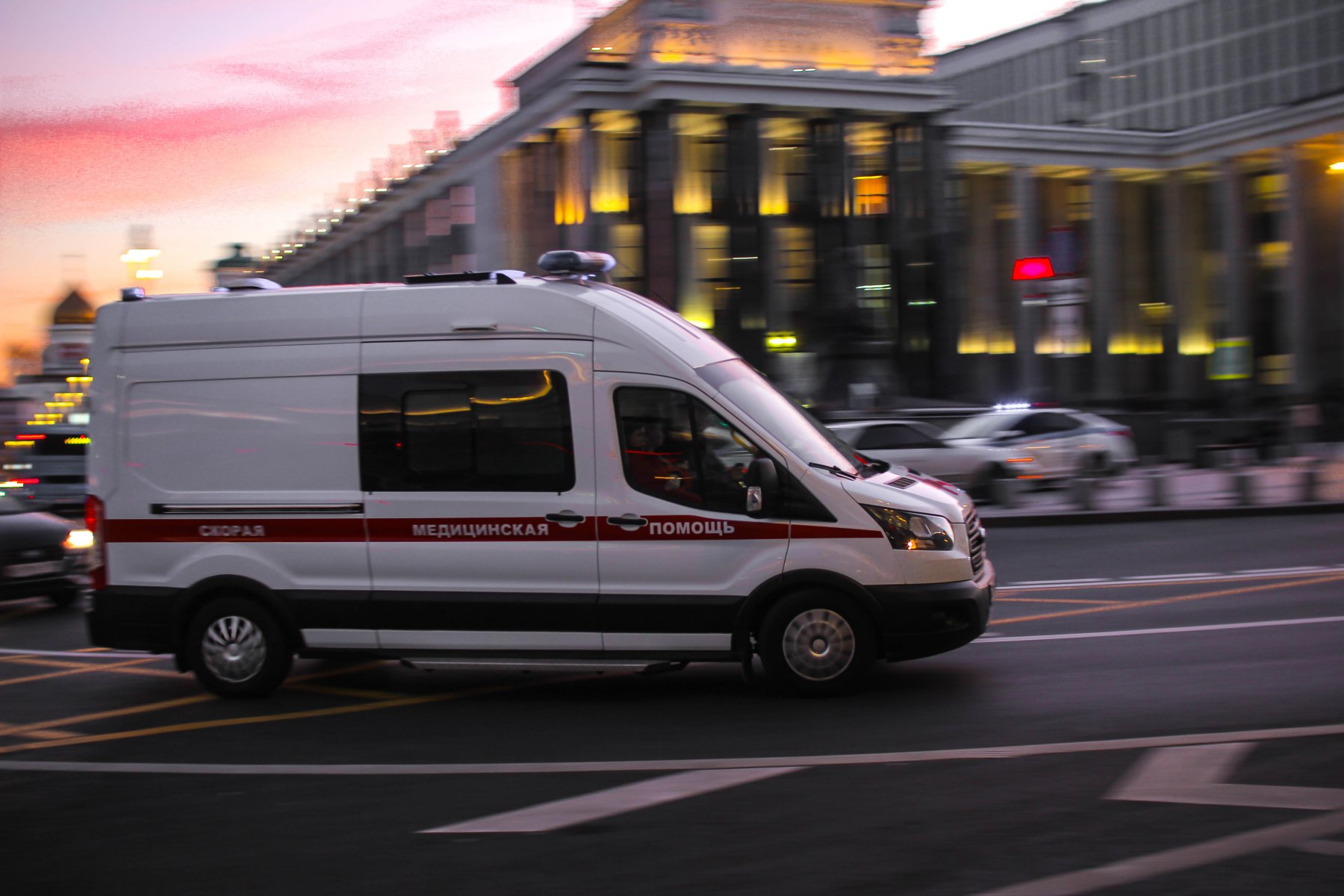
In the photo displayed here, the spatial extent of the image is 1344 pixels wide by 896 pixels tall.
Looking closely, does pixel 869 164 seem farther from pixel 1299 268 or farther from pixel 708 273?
pixel 1299 268

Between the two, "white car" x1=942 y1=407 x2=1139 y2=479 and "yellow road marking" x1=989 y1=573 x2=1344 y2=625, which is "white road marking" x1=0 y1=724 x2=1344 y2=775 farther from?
"white car" x1=942 y1=407 x2=1139 y2=479

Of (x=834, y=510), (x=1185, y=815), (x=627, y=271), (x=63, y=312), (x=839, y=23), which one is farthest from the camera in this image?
(x=63, y=312)

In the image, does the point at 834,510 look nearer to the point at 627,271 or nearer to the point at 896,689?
the point at 896,689

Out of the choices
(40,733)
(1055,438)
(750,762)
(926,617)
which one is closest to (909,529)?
(926,617)

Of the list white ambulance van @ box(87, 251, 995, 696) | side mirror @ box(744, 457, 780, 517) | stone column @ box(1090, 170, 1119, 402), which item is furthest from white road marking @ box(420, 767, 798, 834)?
stone column @ box(1090, 170, 1119, 402)

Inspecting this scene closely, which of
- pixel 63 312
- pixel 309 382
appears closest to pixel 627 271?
pixel 309 382

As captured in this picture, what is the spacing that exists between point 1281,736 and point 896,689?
2090 millimetres

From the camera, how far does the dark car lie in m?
13.0

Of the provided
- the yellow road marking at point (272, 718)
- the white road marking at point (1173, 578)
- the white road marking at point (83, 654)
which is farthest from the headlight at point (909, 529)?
the white road marking at point (83, 654)

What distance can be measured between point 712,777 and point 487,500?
2.43 m

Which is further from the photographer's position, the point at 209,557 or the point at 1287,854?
the point at 209,557

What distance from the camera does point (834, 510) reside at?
745 centimetres

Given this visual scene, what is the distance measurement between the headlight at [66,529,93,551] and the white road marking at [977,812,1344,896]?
1166cm

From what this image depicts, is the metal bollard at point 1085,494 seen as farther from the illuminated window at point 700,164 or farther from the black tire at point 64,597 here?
the illuminated window at point 700,164
